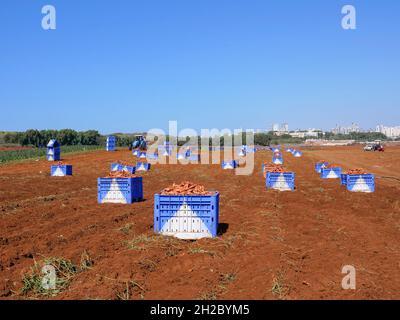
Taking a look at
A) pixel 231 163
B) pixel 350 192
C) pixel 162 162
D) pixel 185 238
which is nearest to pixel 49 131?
pixel 162 162

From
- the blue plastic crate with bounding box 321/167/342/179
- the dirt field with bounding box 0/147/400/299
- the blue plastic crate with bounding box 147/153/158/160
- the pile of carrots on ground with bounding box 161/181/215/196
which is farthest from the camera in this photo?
the blue plastic crate with bounding box 147/153/158/160

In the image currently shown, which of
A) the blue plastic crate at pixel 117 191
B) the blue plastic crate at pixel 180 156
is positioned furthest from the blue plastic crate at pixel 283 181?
the blue plastic crate at pixel 180 156

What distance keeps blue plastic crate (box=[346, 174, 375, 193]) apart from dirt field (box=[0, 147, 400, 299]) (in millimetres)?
4395

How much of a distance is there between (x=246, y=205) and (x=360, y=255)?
7.77m

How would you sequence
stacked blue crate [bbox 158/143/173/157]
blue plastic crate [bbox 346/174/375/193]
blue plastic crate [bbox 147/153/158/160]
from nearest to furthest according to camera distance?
blue plastic crate [bbox 346/174/375/193] < blue plastic crate [bbox 147/153/158/160] < stacked blue crate [bbox 158/143/173/157]

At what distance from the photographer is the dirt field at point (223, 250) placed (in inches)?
299

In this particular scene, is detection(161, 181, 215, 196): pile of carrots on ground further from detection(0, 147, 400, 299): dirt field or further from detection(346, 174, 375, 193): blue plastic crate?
detection(346, 174, 375, 193): blue plastic crate

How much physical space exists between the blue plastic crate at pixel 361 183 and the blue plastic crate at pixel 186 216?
13415 millimetres

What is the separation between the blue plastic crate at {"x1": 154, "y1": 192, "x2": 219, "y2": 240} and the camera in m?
10.9

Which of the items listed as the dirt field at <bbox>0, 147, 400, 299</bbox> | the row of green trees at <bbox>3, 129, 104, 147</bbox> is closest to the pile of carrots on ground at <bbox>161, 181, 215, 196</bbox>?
the dirt field at <bbox>0, 147, 400, 299</bbox>

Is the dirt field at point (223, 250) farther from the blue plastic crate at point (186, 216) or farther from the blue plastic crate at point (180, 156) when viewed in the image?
the blue plastic crate at point (180, 156)

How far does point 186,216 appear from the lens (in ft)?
35.9

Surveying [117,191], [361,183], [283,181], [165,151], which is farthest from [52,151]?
[361,183]
